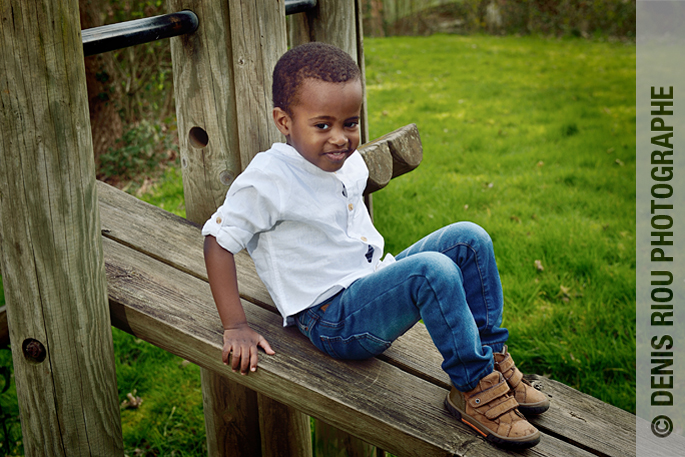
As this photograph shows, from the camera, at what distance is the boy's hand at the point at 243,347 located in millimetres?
1703

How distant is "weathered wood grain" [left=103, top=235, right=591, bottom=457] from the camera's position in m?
1.62

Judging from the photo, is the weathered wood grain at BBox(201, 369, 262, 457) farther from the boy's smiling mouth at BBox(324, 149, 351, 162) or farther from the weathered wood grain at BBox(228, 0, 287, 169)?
the boy's smiling mouth at BBox(324, 149, 351, 162)

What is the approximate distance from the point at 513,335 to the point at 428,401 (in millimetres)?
1822

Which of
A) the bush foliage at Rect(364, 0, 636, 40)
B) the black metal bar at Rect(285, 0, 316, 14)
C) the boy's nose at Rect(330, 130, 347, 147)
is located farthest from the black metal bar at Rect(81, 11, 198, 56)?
the bush foliage at Rect(364, 0, 636, 40)

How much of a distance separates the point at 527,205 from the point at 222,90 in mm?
3444

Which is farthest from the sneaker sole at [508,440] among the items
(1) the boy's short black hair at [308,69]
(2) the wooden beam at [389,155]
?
(1) the boy's short black hair at [308,69]

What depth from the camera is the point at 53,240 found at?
1.54 meters

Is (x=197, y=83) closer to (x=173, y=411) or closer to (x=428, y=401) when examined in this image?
(x=428, y=401)

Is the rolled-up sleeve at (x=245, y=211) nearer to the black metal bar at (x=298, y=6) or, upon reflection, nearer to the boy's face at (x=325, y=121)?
the boy's face at (x=325, y=121)

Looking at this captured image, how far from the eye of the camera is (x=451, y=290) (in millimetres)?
1687

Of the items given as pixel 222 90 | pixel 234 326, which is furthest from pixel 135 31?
pixel 234 326

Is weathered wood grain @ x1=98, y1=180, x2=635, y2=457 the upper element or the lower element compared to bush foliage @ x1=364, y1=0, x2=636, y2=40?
lower

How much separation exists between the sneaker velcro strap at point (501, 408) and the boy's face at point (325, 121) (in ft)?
2.74

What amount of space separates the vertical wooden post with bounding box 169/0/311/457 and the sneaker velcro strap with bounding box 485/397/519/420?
1.12 m
